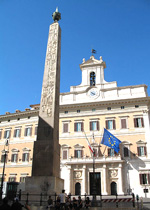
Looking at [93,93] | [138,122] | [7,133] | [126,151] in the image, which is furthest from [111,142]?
[7,133]

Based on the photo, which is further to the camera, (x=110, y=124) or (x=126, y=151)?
(x=110, y=124)

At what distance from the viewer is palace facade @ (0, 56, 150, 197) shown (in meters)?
25.4

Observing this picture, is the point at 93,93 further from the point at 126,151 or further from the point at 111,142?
the point at 126,151

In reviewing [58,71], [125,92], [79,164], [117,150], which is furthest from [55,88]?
[125,92]

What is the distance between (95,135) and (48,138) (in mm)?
16745

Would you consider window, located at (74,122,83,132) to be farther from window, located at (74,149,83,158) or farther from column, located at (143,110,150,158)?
column, located at (143,110,150,158)

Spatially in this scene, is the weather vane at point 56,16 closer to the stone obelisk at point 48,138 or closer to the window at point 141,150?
the stone obelisk at point 48,138

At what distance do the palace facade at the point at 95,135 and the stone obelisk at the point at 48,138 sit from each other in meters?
14.3

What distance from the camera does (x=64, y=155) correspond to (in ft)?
92.5

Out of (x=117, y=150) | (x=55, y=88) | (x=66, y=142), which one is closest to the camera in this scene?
(x=55, y=88)

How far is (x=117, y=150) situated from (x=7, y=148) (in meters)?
15.2

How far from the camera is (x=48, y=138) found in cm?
1188

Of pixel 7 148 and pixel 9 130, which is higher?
pixel 9 130

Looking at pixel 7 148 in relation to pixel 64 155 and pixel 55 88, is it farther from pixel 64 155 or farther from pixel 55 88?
pixel 55 88
